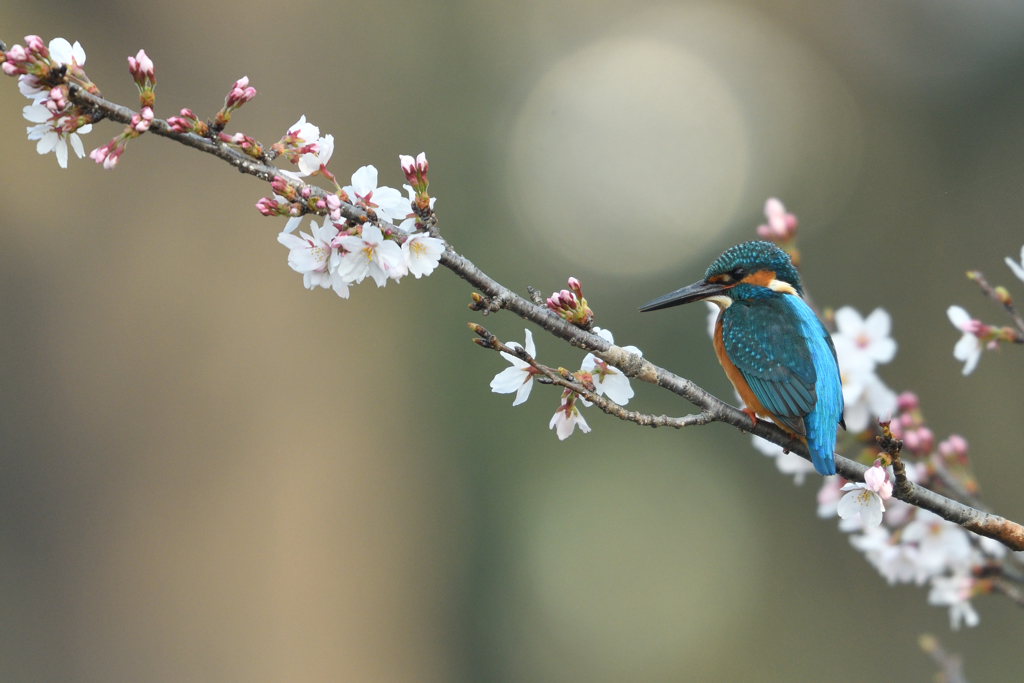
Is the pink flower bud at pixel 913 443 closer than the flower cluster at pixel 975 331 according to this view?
No

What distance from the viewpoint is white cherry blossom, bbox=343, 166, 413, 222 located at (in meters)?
0.98

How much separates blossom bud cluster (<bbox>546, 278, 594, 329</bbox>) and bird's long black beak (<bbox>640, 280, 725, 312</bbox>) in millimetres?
244

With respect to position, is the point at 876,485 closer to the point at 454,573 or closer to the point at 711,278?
the point at 711,278

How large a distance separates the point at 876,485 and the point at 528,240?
6.26 metres

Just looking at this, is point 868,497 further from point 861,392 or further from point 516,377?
point 861,392

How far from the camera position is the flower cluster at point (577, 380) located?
1.02 meters

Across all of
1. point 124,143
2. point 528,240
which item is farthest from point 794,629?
point 124,143

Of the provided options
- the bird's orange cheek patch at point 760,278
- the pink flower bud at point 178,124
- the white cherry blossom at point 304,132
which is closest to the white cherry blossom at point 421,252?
the white cherry blossom at point 304,132

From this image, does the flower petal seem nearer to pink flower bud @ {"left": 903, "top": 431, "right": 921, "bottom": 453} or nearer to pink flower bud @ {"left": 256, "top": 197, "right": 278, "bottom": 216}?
pink flower bud @ {"left": 903, "top": 431, "right": 921, "bottom": 453}

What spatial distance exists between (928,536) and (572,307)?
1.26 m

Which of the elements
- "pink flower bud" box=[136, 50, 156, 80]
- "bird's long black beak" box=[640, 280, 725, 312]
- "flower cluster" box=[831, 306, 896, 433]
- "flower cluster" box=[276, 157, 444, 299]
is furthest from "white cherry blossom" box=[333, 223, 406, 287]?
"flower cluster" box=[831, 306, 896, 433]

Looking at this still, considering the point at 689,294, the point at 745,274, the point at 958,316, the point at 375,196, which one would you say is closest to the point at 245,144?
the point at 375,196

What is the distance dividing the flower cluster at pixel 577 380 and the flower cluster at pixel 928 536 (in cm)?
74

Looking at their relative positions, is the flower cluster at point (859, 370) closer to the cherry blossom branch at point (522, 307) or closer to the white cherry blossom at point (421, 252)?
the cherry blossom branch at point (522, 307)
